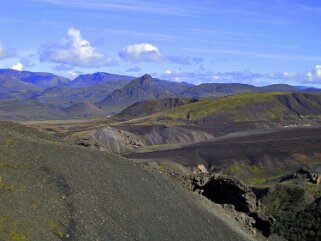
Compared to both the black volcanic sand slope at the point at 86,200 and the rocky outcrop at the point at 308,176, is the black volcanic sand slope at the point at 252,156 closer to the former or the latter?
the rocky outcrop at the point at 308,176

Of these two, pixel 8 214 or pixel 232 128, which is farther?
pixel 232 128

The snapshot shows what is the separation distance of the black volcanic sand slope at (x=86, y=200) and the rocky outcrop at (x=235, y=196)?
7156mm

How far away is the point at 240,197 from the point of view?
53406 mm

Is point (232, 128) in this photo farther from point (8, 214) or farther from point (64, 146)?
point (8, 214)

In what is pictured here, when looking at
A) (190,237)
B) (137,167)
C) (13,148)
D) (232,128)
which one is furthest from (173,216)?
(232,128)

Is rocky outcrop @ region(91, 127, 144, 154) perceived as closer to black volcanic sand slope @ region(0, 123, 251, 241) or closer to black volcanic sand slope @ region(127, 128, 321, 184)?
black volcanic sand slope @ region(127, 128, 321, 184)

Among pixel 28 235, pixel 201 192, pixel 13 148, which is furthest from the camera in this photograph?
pixel 201 192

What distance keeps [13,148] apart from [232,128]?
15186 centimetres

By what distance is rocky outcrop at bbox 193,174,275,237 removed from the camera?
51000 millimetres

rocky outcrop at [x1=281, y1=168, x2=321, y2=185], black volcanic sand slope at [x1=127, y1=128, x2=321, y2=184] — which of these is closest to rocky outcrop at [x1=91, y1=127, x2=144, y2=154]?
black volcanic sand slope at [x1=127, y1=128, x2=321, y2=184]

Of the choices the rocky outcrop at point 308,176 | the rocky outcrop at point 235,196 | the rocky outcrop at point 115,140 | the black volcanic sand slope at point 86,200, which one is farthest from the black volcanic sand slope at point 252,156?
the black volcanic sand slope at point 86,200

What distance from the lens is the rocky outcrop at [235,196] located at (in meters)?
51.0

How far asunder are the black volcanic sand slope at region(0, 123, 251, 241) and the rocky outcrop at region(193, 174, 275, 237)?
7156 mm

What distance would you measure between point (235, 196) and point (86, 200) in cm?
2263
